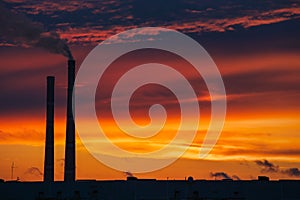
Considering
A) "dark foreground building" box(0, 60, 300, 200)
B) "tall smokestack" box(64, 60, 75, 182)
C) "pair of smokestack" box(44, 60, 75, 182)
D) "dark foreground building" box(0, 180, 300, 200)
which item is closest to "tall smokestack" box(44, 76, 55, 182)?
"pair of smokestack" box(44, 60, 75, 182)

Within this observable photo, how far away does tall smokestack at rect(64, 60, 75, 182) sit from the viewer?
329 ft

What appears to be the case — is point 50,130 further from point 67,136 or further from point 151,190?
point 151,190

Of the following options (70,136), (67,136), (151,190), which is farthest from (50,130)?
(151,190)

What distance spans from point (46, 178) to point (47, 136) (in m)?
6.06

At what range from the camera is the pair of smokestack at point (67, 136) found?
100562 mm

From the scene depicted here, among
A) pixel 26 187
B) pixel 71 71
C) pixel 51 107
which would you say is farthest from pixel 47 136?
pixel 26 187

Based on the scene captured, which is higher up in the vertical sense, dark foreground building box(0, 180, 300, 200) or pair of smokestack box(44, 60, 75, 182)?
pair of smokestack box(44, 60, 75, 182)

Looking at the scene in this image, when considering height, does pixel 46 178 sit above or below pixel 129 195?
above

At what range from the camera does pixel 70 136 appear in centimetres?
10194

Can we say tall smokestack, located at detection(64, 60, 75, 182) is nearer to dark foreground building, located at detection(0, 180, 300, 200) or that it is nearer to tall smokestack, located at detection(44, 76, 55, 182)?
tall smokestack, located at detection(44, 76, 55, 182)

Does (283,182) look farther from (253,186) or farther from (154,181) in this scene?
(154,181)

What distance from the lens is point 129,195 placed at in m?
77.1

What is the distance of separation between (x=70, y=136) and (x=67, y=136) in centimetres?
41

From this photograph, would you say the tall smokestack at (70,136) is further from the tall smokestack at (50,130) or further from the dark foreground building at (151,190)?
the dark foreground building at (151,190)
